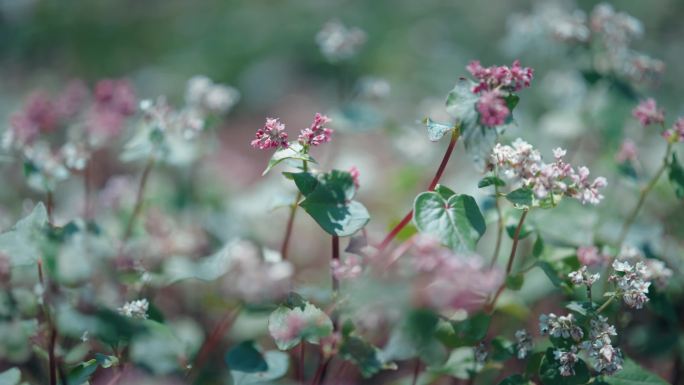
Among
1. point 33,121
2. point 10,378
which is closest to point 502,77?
point 10,378

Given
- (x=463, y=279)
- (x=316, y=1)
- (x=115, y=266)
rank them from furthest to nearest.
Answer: (x=316, y=1)
(x=115, y=266)
(x=463, y=279)

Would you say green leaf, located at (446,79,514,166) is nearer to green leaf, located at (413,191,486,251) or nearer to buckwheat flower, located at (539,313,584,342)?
green leaf, located at (413,191,486,251)

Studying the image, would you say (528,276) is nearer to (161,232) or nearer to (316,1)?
(161,232)

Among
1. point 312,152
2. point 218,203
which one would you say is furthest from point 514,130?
point 218,203

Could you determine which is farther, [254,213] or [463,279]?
[254,213]

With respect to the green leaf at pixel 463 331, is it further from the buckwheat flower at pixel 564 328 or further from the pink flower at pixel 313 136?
the pink flower at pixel 313 136

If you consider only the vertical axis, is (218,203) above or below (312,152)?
below

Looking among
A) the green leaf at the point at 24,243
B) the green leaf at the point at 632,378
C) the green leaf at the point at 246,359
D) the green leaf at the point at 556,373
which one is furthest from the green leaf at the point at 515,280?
the green leaf at the point at 24,243
